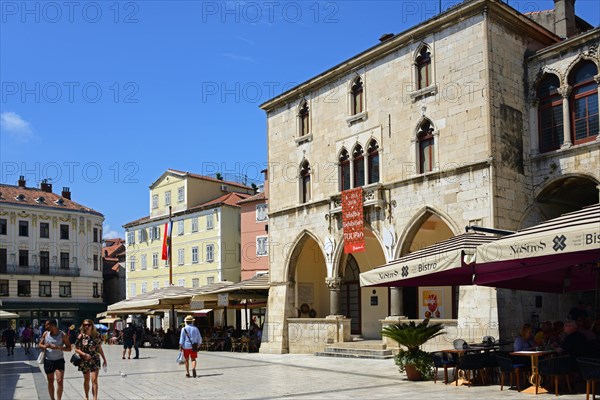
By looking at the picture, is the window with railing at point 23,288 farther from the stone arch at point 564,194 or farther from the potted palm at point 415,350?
the potted palm at point 415,350

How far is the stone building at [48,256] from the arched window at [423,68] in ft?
147

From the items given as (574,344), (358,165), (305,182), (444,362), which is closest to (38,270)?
(305,182)

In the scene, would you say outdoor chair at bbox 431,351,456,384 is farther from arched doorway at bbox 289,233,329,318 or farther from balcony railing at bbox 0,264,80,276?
balcony railing at bbox 0,264,80,276

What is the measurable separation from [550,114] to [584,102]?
1181mm

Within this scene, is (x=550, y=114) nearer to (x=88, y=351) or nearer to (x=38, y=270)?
(x=88, y=351)

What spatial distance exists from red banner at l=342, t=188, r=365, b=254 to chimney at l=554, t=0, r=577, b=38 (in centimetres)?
902

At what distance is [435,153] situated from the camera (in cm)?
2164

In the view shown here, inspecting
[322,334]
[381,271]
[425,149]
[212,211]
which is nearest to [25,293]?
[212,211]

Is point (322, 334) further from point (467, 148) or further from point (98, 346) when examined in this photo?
point (98, 346)

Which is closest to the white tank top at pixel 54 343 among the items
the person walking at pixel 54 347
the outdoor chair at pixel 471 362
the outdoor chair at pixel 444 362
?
the person walking at pixel 54 347

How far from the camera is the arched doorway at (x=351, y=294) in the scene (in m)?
28.7

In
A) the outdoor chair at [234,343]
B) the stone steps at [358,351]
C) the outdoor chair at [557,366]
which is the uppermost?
the outdoor chair at [557,366]

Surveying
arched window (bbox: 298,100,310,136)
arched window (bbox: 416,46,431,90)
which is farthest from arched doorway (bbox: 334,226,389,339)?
arched window (bbox: 416,46,431,90)

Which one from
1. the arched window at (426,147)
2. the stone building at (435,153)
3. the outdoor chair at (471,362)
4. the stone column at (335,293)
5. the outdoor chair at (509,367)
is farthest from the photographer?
the stone column at (335,293)
